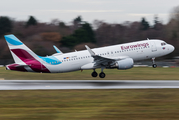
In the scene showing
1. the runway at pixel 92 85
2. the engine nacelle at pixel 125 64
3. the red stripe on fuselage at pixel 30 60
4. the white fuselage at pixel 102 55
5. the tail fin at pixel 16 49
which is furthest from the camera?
the white fuselage at pixel 102 55

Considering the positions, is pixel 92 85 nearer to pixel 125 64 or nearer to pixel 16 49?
pixel 125 64

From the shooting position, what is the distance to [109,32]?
109 meters

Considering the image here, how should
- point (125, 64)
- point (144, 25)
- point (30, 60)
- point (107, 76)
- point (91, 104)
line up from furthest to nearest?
point (144, 25) → point (107, 76) → point (30, 60) → point (125, 64) → point (91, 104)

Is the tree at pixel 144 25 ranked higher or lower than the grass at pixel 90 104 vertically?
higher

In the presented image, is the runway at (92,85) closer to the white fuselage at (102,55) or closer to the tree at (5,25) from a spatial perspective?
the white fuselage at (102,55)

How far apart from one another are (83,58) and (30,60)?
6656mm

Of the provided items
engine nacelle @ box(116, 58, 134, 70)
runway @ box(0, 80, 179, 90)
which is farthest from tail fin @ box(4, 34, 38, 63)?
engine nacelle @ box(116, 58, 134, 70)

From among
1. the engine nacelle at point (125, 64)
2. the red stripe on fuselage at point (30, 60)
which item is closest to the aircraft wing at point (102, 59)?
the engine nacelle at point (125, 64)

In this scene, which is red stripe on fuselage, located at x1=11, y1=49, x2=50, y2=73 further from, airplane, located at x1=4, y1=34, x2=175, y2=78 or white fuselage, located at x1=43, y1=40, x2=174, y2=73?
white fuselage, located at x1=43, y1=40, x2=174, y2=73

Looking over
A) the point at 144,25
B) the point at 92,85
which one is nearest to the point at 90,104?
the point at 92,85

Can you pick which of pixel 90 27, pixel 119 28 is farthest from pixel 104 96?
pixel 119 28

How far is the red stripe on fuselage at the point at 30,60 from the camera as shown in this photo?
31688 millimetres

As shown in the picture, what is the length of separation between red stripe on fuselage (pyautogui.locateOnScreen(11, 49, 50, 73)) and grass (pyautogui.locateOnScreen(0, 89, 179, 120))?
8.71 m

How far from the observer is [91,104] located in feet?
60.2
